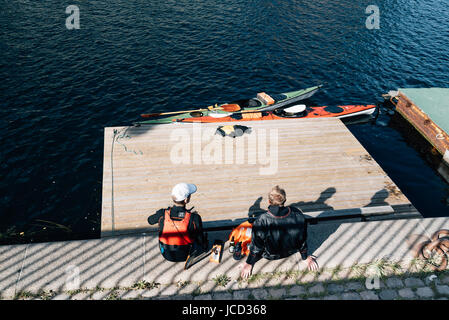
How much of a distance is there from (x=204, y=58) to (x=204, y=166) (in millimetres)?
13920

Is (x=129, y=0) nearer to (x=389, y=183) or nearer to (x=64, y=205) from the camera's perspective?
(x=64, y=205)

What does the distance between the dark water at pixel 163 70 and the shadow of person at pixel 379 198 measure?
305 cm

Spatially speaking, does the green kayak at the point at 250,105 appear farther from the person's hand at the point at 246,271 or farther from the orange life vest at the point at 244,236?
the person's hand at the point at 246,271

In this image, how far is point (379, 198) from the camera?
852cm

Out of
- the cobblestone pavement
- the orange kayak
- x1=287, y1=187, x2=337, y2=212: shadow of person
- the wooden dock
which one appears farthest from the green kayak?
the cobblestone pavement

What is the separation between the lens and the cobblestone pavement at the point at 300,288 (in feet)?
17.0

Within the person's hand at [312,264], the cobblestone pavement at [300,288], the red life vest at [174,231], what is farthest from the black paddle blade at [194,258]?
the person's hand at [312,264]

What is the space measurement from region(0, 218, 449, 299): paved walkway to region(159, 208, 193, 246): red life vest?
742 millimetres

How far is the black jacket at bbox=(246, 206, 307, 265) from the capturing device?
490 cm

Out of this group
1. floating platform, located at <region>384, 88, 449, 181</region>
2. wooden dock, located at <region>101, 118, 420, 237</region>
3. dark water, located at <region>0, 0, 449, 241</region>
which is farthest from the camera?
floating platform, located at <region>384, 88, 449, 181</region>

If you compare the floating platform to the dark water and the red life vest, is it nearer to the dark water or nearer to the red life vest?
the dark water

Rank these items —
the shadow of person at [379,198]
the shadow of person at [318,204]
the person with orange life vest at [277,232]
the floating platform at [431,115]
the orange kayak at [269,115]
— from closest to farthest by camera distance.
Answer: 1. the person with orange life vest at [277,232]
2. the shadow of person at [318,204]
3. the shadow of person at [379,198]
4. the floating platform at [431,115]
5. the orange kayak at [269,115]
